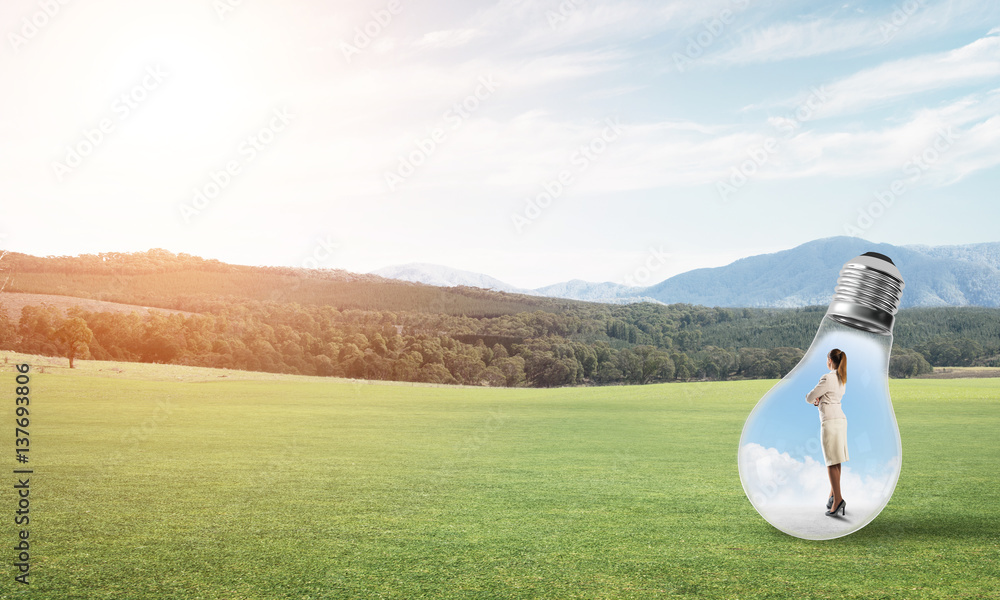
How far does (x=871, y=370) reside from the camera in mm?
4598

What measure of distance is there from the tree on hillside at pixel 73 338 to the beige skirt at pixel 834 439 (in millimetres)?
43062

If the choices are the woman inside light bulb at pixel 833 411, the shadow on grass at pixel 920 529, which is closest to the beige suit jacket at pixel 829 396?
the woman inside light bulb at pixel 833 411

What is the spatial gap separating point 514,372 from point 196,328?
111ft

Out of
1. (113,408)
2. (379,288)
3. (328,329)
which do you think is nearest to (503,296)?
(379,288)

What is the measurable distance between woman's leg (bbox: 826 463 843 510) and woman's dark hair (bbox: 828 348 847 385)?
1.91 ft

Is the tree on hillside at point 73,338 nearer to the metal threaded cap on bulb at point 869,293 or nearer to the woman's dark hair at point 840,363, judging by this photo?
the woman's dark hair at point 840,363

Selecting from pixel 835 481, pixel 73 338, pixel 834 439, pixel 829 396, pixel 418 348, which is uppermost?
pixel 829 396

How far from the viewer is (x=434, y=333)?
82.1 metres

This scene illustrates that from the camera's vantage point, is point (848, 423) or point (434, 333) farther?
point (434, 333)

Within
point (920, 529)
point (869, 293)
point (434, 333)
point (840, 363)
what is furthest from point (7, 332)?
point (869, 293)

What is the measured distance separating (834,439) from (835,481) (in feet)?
1.04

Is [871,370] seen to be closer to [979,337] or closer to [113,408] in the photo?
[113,408]

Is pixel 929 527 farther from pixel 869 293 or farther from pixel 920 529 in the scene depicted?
pixel 869 293

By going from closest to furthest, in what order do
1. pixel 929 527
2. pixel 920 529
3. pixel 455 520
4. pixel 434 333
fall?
1. pixel 920 529
2. pixel 929 527
3. pixel 455 520
4. pixel 434 333
